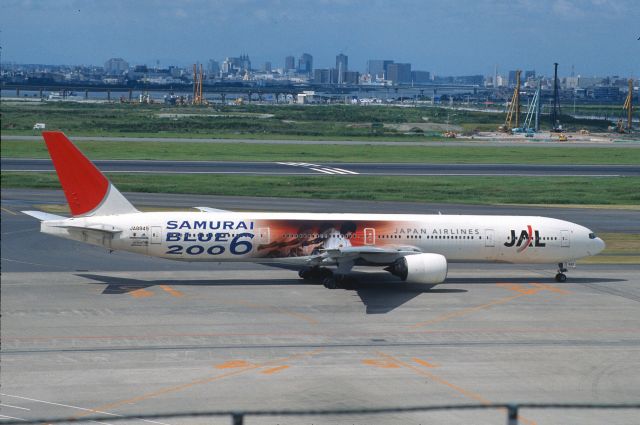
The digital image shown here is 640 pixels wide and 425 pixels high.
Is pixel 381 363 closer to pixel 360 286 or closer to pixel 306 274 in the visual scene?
pixel 360 286

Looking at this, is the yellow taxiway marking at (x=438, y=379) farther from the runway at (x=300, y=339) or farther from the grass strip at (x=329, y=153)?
the grass strip at (x=329, y=153)

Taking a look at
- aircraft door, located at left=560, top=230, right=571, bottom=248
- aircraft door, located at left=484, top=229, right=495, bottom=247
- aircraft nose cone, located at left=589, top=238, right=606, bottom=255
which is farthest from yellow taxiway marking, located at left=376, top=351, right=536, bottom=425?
aircraft nose cone, located at left=589, top=238, right=606, bottom=255

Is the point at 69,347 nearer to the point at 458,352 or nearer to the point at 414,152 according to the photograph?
the point at 458,352

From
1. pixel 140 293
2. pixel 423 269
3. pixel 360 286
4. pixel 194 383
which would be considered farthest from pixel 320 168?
pixel 194 383

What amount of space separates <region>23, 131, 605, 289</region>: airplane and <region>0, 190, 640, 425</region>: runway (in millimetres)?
1460

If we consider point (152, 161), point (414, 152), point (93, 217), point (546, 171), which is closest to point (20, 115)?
point (152, 161)

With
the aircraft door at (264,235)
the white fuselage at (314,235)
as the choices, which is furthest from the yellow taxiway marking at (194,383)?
the white fuselage at (314,235)

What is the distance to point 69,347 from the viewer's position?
32.9 meters

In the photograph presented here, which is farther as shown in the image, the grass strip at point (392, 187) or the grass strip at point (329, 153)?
the grass strip at point (329, 153)

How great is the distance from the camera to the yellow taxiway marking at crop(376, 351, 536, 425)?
91.0 ft

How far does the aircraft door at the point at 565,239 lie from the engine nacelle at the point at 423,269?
8.56 metres

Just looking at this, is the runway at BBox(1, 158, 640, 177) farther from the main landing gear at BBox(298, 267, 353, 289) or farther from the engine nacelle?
the engine nacelle

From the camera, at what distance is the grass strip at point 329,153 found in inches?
4301

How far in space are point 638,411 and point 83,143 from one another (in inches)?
3891
